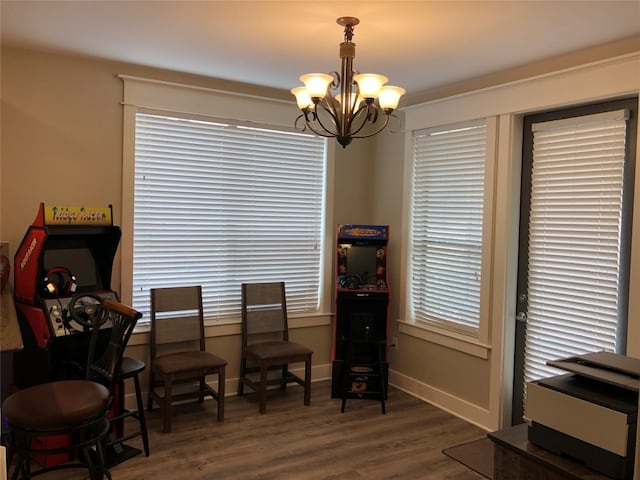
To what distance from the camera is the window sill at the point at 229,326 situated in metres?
3.97

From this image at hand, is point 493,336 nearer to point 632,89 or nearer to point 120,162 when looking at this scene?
point 632,89

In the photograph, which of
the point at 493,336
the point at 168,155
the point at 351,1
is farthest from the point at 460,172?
the point at 168,155

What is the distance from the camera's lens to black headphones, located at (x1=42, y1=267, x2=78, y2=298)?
9.96ft

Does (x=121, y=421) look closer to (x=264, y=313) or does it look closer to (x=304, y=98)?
(x=264, y=313)

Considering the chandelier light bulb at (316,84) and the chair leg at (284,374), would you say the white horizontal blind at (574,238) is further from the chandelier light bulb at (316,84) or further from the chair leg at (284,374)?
the chair leg at (284,374)

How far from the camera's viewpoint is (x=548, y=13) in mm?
2621

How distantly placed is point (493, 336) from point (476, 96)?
1779mm

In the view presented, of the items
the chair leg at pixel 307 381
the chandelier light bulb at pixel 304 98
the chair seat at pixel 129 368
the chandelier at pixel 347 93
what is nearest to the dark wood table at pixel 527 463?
the chandelier at pixel 347 93

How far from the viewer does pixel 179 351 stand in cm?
407

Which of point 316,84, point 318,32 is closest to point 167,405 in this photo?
point 316,84

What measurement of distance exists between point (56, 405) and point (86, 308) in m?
0.82

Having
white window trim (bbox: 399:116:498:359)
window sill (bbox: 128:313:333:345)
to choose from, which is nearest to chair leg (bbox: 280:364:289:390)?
window sill (bbox: 128:313:333:345)

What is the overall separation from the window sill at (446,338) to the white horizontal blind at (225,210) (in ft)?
2.89

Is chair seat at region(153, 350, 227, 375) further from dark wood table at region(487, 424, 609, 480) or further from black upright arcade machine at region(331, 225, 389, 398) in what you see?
dark wood table at region(487, 424, 609, 480)
